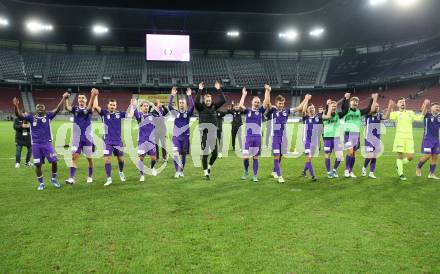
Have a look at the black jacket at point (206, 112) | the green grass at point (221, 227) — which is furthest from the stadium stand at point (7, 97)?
the black jacket at point (206, 112)

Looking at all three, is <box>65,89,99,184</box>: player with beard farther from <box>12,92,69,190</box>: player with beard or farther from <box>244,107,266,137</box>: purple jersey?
<box>244,107,266,137</box>: purple jersey

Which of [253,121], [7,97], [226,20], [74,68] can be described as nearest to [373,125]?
[253,121]

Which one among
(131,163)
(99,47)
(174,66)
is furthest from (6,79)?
(131,163)

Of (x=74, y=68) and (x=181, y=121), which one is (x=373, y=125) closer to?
(x=181, y=121)

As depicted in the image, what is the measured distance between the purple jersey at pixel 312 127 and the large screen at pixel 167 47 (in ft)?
153

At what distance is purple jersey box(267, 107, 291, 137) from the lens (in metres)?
11.1

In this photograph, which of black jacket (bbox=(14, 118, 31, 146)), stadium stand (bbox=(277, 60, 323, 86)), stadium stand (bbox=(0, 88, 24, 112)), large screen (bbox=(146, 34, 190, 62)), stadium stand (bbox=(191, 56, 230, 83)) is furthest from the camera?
stadium stand (bbox=(191, 56, 230, 83))

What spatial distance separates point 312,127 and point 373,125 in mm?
2037

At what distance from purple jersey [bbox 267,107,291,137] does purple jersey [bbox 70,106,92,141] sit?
5726 mm

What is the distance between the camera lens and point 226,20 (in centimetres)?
5788

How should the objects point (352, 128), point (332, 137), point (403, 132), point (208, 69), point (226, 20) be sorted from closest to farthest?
point (403, 132), point (352, 128), point (332, 137), point (226, 20), point (208, 69)

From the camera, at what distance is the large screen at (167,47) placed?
56.5 m

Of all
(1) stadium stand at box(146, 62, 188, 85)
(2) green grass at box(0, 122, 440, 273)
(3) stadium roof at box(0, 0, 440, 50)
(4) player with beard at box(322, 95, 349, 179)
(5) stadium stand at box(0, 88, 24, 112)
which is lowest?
(2) green grass at box(0, 122, 440, 273)

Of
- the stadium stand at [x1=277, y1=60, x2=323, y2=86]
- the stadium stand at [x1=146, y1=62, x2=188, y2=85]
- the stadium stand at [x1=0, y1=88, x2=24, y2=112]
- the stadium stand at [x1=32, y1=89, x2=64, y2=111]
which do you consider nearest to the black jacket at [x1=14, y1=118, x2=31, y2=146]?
the stadium stand at [x1=0, y1=88, x2=24, y2=112]
